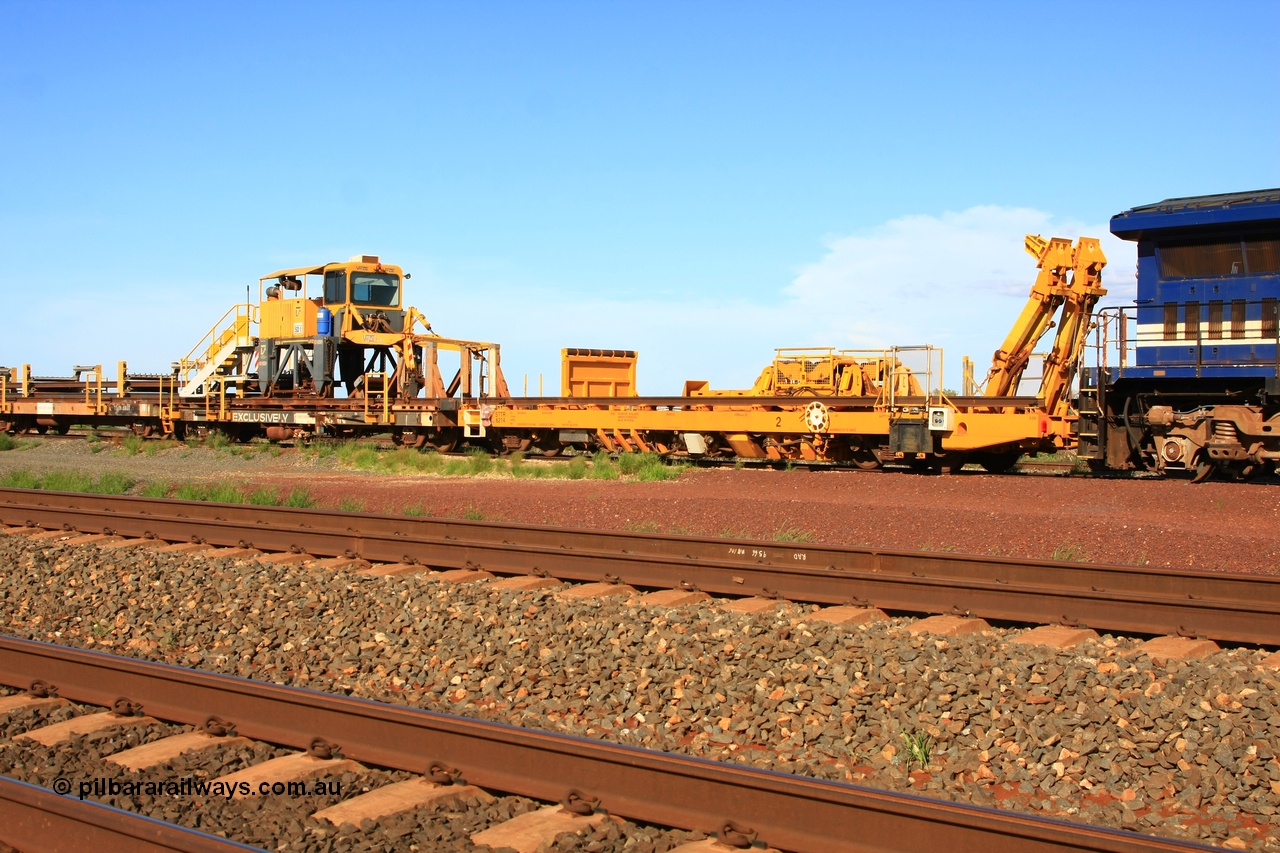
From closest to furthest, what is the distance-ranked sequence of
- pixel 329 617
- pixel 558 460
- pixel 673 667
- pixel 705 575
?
pixel 673 667
pixel 329 617
pixel 705 575
pixel 558 460

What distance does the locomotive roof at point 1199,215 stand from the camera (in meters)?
14.8

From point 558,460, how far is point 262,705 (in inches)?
588

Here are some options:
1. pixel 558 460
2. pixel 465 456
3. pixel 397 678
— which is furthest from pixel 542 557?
pixel 465 456

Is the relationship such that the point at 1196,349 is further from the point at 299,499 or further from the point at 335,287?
the point at 335,287

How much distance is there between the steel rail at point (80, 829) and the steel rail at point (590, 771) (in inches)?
41.3

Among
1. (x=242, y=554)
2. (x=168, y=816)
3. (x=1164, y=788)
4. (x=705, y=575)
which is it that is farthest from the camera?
(x=242, y=554)

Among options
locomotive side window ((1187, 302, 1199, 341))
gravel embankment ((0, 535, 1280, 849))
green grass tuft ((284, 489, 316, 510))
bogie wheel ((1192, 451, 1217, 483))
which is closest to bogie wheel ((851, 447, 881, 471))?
bogie wheel ((1192, 451, 1217, 483))

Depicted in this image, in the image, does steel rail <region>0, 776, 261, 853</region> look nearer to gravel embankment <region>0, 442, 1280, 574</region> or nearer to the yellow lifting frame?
gravel embankment <region>0, 442, 1280, 574</region>

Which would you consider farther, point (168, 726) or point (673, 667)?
point (673, 667)

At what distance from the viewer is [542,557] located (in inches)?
333

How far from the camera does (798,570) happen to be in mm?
7559

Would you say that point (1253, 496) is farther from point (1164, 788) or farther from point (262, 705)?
point (262, 705)

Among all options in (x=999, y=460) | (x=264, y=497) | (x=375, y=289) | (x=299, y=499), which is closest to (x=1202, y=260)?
(x=999, y=460)

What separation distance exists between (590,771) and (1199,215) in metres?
14.3
